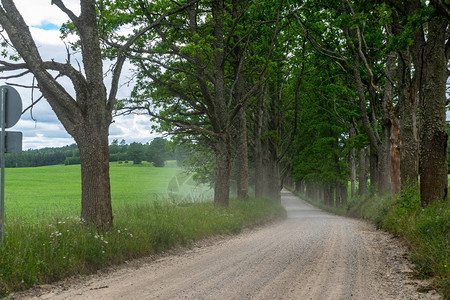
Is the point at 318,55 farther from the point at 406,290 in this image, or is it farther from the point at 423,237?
the point at 406,290

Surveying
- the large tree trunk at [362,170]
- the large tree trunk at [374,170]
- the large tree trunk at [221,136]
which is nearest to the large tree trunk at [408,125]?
the large tree trunk at [221,136]

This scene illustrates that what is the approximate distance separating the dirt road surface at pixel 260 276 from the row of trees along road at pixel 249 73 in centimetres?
230

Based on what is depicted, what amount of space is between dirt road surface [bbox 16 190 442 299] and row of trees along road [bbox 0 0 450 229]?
230cm

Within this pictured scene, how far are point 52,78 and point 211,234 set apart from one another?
Result: 6.57 metres

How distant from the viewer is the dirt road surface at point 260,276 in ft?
18.7

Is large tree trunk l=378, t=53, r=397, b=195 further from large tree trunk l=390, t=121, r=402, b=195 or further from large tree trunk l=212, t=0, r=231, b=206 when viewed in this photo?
large tree trunk l=212, t=0, r=231, b=206

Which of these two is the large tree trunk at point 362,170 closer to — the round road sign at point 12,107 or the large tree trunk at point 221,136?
the large tree trunk at point 221,136

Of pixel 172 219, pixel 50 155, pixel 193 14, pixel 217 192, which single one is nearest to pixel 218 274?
pixel 172 219

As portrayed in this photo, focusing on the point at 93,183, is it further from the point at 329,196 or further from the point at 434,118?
the point at 329,196

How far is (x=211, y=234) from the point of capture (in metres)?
12.1

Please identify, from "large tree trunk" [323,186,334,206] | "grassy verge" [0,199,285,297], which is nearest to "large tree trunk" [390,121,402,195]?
"grassy verge" [0,199,285,297]

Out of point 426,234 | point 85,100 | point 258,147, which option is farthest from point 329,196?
point 85,100

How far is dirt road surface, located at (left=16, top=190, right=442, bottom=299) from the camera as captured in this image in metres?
5.69

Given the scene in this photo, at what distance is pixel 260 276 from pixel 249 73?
14.8 m
